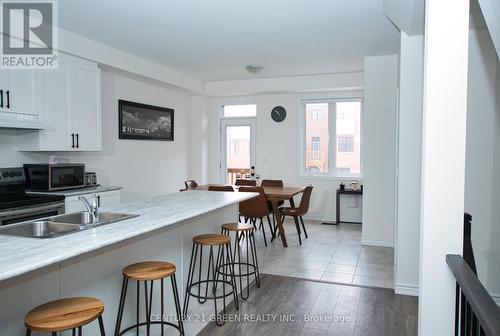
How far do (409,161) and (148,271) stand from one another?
2.56 meters

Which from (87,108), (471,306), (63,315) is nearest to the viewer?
(471,306)

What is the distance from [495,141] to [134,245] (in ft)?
10.6

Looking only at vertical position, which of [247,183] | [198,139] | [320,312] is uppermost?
[198,139]

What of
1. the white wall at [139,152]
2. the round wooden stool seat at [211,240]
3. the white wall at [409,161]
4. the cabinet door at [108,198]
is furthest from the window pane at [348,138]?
the round wooden stool seat at [211,240]

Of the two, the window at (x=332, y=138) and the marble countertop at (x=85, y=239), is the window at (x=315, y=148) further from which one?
the marble countertop at (x=85, y=239)

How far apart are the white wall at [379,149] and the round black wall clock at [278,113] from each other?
2.29 metres

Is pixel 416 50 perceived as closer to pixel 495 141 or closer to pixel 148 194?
pixel 495 141

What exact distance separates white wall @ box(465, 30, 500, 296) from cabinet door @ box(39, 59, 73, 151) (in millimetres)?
4158

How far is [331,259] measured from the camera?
477 centimetres

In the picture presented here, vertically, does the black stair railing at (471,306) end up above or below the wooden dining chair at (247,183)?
below

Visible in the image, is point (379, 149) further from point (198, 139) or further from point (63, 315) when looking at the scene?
point (63, 315)

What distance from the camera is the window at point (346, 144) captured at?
7.12 metres

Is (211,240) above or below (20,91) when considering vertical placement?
below

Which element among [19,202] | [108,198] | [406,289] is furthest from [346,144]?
[19,202]
